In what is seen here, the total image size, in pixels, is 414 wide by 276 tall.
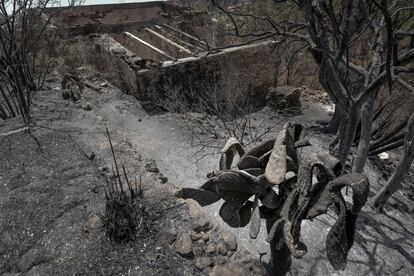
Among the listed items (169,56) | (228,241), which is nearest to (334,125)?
(169,56)

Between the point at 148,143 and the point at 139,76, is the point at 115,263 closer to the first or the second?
the point at 148,143

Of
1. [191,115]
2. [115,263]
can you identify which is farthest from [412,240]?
[191,115]

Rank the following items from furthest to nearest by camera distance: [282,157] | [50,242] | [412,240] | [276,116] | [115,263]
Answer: [276,116], [412,240], [50,242], [115,263], [282,157]

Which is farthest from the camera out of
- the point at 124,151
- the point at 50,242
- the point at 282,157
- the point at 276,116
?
the point at 276,116

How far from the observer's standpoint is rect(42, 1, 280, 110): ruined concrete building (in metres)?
7.55

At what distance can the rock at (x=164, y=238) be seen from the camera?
2.96m

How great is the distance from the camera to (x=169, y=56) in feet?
26.2

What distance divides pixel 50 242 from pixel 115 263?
0.82 m

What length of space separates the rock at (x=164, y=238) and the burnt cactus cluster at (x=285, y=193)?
1.16 m

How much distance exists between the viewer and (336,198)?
152 cm

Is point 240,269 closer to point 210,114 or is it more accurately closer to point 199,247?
point 199,247

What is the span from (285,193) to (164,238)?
1600 mm

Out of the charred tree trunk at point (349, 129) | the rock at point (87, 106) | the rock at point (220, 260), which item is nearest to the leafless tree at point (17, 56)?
the rock at point (87, 106)

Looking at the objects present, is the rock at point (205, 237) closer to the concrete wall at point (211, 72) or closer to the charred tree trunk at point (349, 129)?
the charred tree trunk at point (349, 129)
